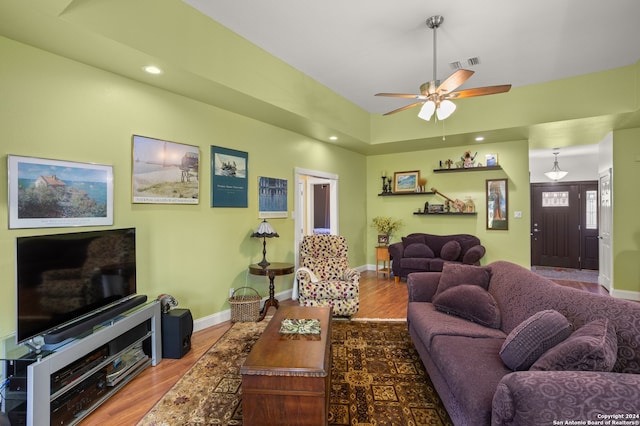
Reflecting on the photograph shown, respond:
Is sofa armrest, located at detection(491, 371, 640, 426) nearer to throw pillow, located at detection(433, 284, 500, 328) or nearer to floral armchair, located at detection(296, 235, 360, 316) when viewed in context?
throw pillow, located at detection(433, 284, 500, 328)

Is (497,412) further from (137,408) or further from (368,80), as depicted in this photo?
(368,80)

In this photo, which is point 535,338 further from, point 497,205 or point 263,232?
point 497,205

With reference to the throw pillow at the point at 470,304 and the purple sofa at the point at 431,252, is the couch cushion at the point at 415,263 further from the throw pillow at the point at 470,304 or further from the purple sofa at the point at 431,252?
the throw pillow at the point at 470,304

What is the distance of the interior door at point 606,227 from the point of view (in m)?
Result: 5.21

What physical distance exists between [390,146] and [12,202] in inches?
219

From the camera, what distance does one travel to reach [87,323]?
2.25 meters

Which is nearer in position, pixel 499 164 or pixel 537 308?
pixel 537 308

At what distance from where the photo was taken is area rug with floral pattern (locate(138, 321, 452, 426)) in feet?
6.82

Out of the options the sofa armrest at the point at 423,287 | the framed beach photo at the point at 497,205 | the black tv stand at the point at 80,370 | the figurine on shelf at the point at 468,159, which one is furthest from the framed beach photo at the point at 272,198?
the framed beach photo at the point at 497,205

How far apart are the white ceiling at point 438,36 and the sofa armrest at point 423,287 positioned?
2.52 m

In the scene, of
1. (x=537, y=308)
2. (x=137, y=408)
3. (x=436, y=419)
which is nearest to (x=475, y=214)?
(x=537, y=308)

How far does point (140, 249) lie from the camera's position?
3.15m

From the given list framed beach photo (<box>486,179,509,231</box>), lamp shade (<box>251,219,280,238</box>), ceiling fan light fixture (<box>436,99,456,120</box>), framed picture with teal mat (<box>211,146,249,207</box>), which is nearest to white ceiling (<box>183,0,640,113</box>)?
ceiling fan light fixture (<box>436,99,456,120</box>)

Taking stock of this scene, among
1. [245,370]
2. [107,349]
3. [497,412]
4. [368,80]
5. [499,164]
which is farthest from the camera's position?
[499,164]
